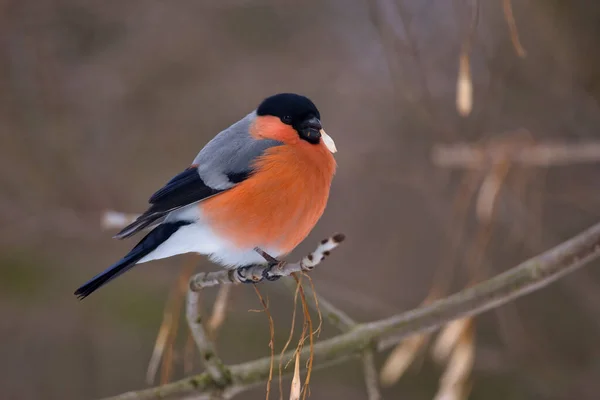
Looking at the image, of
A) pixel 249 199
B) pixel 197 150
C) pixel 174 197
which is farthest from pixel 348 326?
pixel 197 150

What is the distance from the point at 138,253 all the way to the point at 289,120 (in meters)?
0.44

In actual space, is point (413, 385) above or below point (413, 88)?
below

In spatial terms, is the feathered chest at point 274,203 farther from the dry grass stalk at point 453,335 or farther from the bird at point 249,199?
the dry grass stalk at point 453,335

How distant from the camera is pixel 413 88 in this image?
2352mm

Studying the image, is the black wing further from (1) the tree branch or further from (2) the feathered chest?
(1) the tree branch

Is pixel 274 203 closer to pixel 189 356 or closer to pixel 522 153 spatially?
pixel 189 356

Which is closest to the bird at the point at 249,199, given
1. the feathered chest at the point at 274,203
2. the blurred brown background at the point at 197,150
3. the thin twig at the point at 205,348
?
the feathered chest at the point at 274,203

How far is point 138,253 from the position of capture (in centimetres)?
139

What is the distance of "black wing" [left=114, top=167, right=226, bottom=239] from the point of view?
1298mm

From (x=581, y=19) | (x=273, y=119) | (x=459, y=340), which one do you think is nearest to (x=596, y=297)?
(x=581, y=19)

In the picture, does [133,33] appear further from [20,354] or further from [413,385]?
[413,385]

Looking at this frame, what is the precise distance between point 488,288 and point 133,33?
199 centimetres

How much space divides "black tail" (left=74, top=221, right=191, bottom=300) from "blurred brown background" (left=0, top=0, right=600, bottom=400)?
41.7 inches

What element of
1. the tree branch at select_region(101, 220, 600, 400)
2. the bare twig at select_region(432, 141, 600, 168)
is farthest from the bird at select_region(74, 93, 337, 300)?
the bare twig at select_region(432, 141, 600, 168)
